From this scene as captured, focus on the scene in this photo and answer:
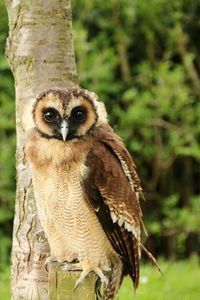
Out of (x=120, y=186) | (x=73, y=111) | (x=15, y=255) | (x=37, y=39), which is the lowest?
(x=15, y=255)

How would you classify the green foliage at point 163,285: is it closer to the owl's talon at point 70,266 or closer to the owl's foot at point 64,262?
the owl's foot at point 64,262

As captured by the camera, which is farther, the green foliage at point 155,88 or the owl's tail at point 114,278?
the green foliage at point 155,88

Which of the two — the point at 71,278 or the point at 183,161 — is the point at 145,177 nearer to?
the point at 183,161

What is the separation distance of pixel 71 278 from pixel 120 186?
2.11 feet

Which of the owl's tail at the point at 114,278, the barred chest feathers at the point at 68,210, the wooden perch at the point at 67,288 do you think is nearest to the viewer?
the wooden perch at the point at 67,288

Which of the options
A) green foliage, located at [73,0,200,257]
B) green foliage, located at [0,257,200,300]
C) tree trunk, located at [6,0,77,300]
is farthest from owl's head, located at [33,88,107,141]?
green foliage, located at [73,0,200,257]

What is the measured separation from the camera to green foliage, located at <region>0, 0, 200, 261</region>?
941 centimetres

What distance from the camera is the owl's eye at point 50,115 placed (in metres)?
4.34

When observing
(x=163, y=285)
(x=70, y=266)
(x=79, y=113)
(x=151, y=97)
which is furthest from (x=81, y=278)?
(x=151, y=97)

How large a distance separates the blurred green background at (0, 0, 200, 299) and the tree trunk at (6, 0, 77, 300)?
3.49 m

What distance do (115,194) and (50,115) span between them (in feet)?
1.54

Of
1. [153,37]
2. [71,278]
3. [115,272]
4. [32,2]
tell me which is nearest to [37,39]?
[32,2]

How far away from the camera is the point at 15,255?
539 centimetres

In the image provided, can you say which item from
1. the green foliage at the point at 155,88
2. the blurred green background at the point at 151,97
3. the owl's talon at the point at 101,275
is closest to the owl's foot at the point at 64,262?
the owl's talon at the point at 101,275
